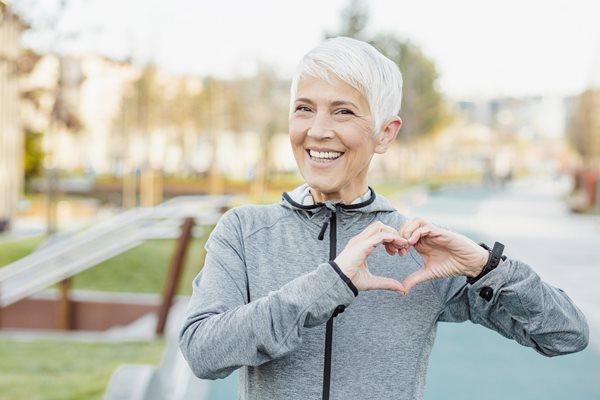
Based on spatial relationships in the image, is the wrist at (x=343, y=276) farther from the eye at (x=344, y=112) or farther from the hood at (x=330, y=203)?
the eye at (x=344, y=112)

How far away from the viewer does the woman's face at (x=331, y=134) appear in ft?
5.16

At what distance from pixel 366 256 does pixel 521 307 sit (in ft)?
1.19

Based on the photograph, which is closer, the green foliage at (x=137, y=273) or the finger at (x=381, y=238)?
the finger at (x=381, y=238)

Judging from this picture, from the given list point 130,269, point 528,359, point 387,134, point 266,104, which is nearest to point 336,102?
point 387,134

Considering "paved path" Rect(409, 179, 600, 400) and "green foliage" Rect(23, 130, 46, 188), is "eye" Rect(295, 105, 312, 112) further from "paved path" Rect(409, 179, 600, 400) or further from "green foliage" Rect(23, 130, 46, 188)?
"green foliage" Rect(23, 130, 46, 188)

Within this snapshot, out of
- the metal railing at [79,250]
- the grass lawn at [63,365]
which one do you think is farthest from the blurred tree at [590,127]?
the grass lawn at [63,365]

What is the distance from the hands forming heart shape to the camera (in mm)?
1430

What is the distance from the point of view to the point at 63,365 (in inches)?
281

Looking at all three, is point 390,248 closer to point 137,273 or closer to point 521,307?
point 521,307

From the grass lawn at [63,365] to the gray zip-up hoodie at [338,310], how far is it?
4297mm

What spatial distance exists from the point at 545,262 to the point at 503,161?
103 feet

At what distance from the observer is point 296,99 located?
1.61 m

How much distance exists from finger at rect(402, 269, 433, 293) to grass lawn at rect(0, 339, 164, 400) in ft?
14.5

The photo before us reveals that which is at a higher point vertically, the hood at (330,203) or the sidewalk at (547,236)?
the hood at (330,203)
